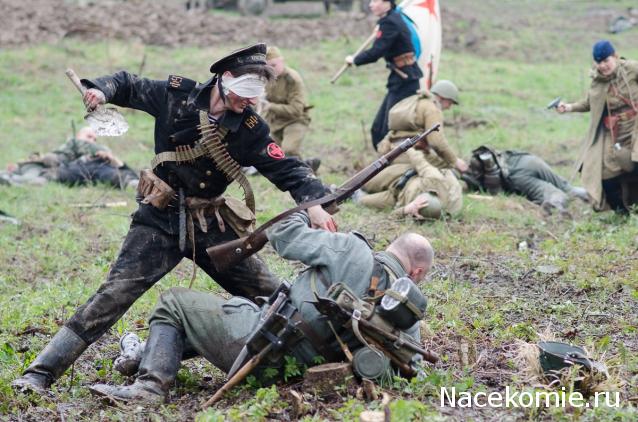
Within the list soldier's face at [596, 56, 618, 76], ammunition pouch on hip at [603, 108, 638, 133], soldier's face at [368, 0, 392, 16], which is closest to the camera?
soldier's face at [596, 56, 618, 76]

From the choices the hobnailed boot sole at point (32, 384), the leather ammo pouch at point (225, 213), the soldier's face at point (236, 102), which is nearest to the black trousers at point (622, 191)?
the leather ammo pouch at point (225, 213)

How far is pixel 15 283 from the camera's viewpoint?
8.21 meters

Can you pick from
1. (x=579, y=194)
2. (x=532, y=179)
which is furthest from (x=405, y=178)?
(x=579, y=194)

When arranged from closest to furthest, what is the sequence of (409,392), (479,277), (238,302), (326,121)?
(409,392) → (238,302) → (479,277) → (326,121)

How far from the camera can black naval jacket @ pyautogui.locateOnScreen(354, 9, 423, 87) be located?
11.3 m

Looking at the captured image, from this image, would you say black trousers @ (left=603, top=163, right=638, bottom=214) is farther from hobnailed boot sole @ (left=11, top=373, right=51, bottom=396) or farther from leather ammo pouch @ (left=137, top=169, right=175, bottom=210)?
hobnailed boot sole @ (left=11, top=373, right=51, bottom=396)

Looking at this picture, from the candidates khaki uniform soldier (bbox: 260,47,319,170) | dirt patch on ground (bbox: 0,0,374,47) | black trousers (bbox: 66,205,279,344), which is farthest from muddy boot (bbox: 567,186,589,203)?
dirt patch on ground (bbox: 0,0,374,47)

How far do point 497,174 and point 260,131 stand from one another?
6164 millimetres

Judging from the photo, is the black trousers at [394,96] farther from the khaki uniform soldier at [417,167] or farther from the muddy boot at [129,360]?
the muddy boot at [129,360]

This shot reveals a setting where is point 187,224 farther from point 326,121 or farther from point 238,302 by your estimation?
point 326,121

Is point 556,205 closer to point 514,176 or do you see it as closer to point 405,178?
point 514,176

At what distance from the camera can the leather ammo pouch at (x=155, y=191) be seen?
5.67 metres

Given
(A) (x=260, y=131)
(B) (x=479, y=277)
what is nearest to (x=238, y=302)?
(A) (x=260, y=131)

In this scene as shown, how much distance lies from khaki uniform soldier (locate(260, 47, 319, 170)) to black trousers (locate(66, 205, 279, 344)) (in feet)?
19.0
